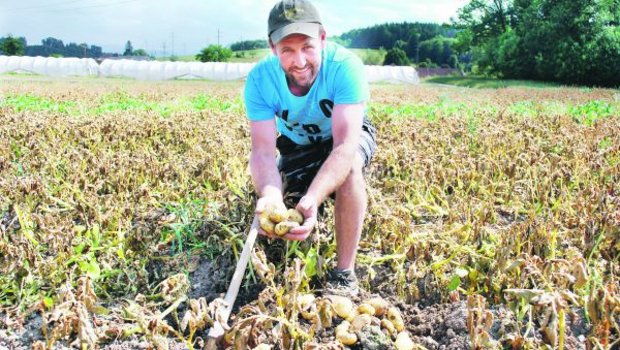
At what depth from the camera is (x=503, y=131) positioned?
225 inches

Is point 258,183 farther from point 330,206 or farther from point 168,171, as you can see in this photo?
point 168,171

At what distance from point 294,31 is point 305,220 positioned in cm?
89

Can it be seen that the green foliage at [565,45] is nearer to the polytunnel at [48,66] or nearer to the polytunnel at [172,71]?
the polytunnel at [172,71]

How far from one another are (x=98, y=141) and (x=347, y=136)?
3241mm

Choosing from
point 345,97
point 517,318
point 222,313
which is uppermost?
point 345,97

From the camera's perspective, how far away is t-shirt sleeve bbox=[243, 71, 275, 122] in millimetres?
3145

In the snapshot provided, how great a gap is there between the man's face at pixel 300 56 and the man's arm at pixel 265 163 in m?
0.31

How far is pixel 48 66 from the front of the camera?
38938 millimetres

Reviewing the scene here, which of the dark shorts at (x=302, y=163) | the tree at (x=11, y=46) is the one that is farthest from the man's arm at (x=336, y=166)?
the tree at (x=11, y=46)

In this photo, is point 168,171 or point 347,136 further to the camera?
point 168,171

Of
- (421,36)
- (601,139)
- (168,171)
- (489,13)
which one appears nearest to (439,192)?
(168,171)

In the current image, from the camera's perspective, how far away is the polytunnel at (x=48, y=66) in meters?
38.3

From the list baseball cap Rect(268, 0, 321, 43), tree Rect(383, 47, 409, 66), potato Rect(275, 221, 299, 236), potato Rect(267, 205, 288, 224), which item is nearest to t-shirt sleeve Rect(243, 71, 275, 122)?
baseball cap Rect(268, 0, 321, 43)

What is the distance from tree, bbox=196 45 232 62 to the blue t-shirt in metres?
59.7
